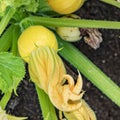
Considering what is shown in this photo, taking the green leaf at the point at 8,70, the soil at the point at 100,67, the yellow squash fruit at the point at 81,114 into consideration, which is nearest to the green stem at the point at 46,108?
the yellow squash fruit at the point at 81,114

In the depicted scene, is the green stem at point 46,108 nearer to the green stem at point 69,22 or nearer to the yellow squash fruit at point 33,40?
the yellow squash fruit at point 33,40

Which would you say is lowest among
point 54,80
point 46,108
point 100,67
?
point 100,67

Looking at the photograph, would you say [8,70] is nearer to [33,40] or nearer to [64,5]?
[33,40]

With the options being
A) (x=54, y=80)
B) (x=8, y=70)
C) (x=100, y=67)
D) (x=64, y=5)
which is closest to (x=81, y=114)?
(x=54, y=80)

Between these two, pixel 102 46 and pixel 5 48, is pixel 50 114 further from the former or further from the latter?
pixel 102 46

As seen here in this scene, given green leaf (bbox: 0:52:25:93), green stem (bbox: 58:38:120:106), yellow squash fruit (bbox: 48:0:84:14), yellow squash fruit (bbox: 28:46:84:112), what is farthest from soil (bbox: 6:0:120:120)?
green leaf (bbox: 0:52:25:93)

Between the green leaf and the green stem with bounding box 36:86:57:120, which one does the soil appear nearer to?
the green stem with bounding box 36:86:57:120

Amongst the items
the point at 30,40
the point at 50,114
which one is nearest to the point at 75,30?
the point at 30,40
